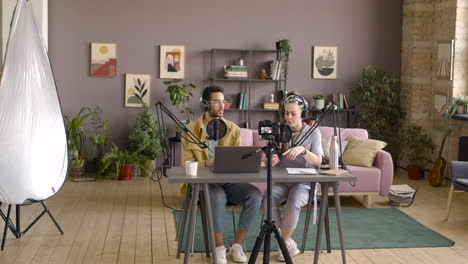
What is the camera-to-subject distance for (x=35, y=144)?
17.6ft

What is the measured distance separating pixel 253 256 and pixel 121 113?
491 centimetres

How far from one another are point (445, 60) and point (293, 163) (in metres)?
4.21

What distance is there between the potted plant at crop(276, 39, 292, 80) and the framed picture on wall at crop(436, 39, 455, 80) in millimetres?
1895

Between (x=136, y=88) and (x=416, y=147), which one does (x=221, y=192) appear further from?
(x=416, y=147)

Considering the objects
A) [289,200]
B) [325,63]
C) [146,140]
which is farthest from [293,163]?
[325,63]

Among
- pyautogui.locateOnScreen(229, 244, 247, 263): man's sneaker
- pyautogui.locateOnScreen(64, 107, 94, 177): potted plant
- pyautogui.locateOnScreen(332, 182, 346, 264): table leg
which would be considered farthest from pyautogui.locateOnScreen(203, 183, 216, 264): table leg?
pyautogui.locateOnScreen(64, 107, 94, 177): potted plant

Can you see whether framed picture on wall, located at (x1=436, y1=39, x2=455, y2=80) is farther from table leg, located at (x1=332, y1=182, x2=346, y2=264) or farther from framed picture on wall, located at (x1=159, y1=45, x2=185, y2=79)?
table leg, located at (x1=332, y1=182, x2=346, y2=264)

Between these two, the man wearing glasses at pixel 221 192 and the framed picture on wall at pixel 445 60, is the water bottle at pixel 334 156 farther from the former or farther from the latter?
the framed picture on wall at pixel 445 60

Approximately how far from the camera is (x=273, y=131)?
4.42 meters

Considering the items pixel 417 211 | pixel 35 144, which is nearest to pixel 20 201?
pixel 35 144

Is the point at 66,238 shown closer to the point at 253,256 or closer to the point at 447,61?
the point at 253,256

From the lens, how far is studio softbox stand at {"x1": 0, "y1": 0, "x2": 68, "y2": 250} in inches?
207

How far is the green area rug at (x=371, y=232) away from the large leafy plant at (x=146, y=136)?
7.33 feet

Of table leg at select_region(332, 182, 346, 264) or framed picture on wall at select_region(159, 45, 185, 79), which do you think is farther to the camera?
framed picture on wall at select_region(159, 45, 185, 79)
